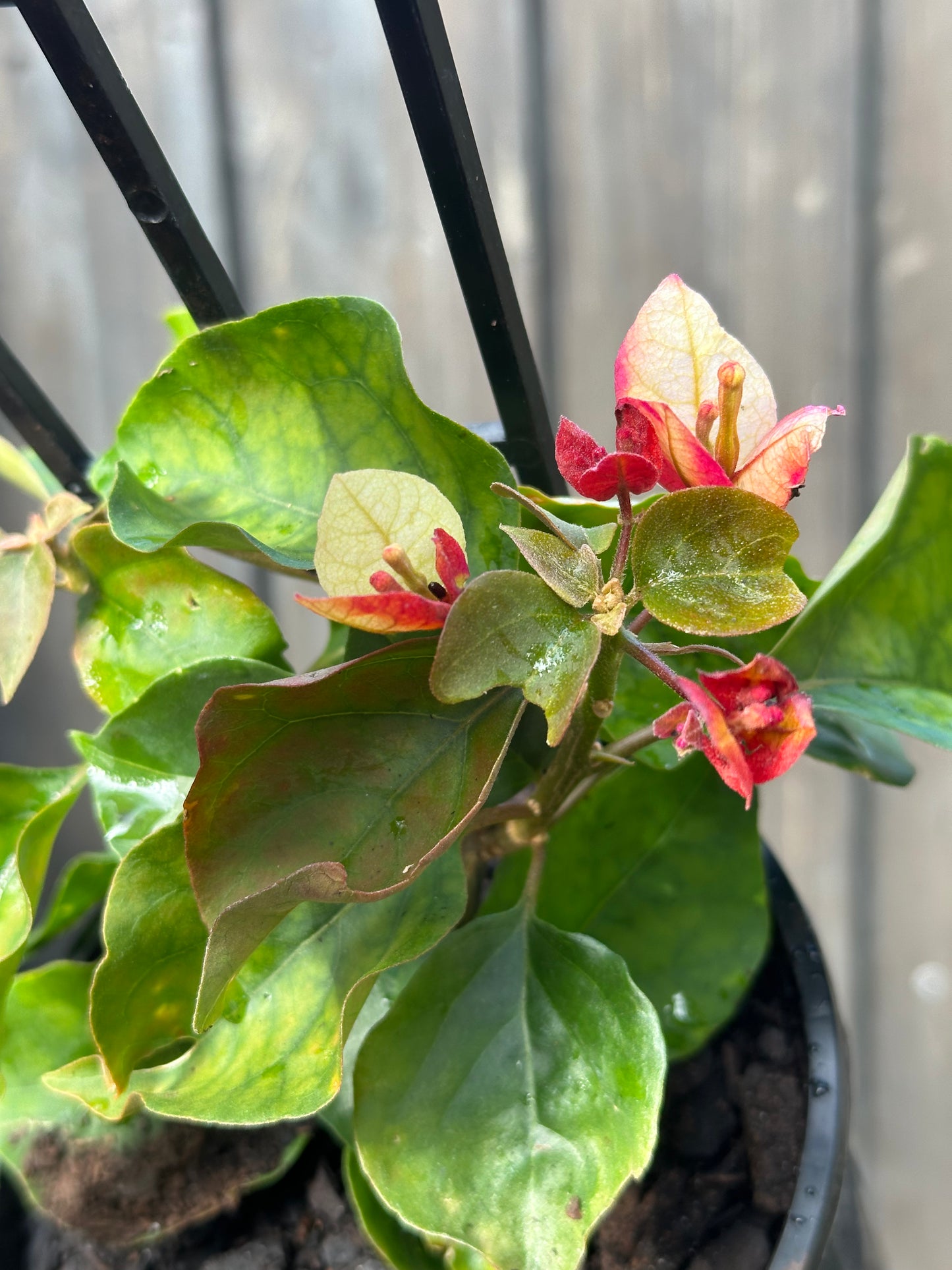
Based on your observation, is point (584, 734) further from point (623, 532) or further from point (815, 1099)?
point (815, 1099)

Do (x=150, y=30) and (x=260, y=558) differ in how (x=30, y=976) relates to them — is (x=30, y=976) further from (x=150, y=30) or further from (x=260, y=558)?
(x=150, y=30)

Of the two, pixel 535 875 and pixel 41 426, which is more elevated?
pixel 41 426

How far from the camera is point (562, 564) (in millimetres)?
226

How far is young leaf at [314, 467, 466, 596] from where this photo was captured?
0.74 ft

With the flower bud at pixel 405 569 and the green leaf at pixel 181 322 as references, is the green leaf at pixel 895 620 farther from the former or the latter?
the green leaf at pixel 181 322

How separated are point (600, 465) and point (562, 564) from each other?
2cm

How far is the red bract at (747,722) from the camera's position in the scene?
0.20 meters

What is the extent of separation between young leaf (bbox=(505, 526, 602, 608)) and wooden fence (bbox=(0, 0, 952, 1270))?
47 centimetres

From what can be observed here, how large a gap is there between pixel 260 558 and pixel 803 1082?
0.98ft

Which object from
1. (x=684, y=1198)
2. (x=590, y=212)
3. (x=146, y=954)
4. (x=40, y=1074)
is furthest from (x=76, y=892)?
(x=590, y=212)

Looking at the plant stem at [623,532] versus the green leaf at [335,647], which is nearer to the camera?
the plant stem at [623,532]

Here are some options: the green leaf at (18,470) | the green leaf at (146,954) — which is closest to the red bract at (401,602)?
the green leaf at (146,954)

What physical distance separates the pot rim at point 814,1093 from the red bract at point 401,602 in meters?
0.27

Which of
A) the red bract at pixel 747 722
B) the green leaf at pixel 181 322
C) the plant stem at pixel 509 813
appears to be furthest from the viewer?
the green leaf at pixel 181 322
